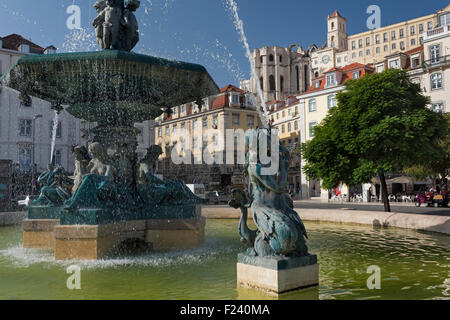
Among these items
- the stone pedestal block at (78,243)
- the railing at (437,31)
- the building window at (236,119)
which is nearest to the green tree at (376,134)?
the stone pedestal block at (78,243)

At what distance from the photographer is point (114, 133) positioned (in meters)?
10.2

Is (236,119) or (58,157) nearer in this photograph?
(58,157)

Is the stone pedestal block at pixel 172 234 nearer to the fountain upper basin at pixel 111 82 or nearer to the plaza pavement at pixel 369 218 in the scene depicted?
the fountain upper basin at pixel 111 82

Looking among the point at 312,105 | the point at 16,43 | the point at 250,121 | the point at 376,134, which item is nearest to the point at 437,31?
the point at 312,105

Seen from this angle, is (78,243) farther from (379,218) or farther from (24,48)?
(24,48)

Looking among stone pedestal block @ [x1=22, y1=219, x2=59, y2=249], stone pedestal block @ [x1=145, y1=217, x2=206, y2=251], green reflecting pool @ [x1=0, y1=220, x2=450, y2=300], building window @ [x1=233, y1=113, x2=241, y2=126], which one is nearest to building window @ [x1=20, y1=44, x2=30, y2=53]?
building window @ [x1=233, y1=113, x2=241, y2=126]

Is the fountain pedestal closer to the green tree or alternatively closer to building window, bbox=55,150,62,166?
the green tree

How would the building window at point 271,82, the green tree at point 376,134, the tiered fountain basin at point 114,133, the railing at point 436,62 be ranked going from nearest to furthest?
1. the tiered fountain basin at point 114,133
2. the green tree at point 376,134
3. the railing at point 436,62
4. the building window at point 271,82

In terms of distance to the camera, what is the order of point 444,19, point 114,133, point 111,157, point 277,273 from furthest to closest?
point 444,19
point 114,133
point 111,157
point 277,273

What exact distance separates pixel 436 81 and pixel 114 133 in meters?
39.2

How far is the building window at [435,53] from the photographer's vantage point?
39.9 meters

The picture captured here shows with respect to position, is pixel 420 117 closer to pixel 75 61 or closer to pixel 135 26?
pixel 135 26

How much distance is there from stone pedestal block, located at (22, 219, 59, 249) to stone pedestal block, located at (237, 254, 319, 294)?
19.3 feet

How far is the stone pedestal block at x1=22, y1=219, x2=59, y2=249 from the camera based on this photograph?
9406 millimetres
